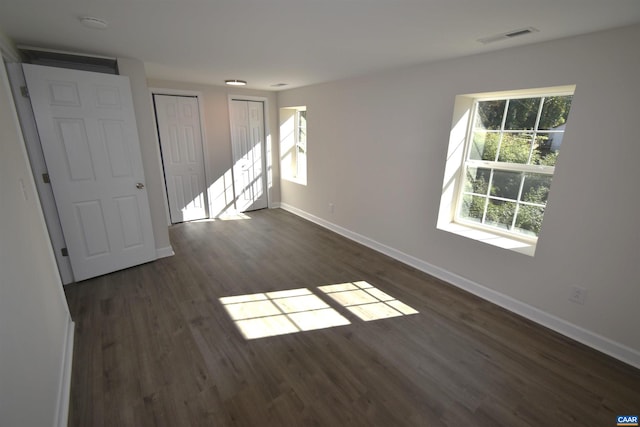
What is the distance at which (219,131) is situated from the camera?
4812 mm

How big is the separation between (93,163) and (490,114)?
397cm

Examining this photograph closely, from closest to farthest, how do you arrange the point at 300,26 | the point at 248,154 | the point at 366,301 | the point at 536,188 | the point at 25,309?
the point at 25,309
the point at 300,26
the point at 536,188
the point at 366,301
the point at 248,154

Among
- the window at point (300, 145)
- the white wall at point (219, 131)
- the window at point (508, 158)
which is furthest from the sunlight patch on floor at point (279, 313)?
the window at point (300, 145)

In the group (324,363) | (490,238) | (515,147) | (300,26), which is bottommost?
(324,363)

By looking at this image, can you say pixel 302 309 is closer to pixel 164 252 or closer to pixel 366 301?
pixel 366 301

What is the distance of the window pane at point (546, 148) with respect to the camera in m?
2.26

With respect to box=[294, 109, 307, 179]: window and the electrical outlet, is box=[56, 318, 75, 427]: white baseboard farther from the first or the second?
box=[294, 109, 307, 179]: window

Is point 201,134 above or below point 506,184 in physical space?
above

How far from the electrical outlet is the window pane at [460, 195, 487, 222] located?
971mm

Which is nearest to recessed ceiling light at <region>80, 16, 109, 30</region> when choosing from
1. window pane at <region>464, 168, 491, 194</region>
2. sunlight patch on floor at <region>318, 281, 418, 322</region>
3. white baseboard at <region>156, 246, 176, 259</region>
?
white baseboard at <region>156, 246, 176, 259</region>

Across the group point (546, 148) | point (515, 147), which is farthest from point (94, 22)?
point (546, 148)

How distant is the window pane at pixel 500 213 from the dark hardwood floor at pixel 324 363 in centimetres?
78

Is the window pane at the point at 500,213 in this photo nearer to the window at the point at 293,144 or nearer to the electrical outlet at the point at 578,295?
the electrical outlet at the point at 578,295

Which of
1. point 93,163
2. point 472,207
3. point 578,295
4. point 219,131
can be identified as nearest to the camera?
point 578,295
